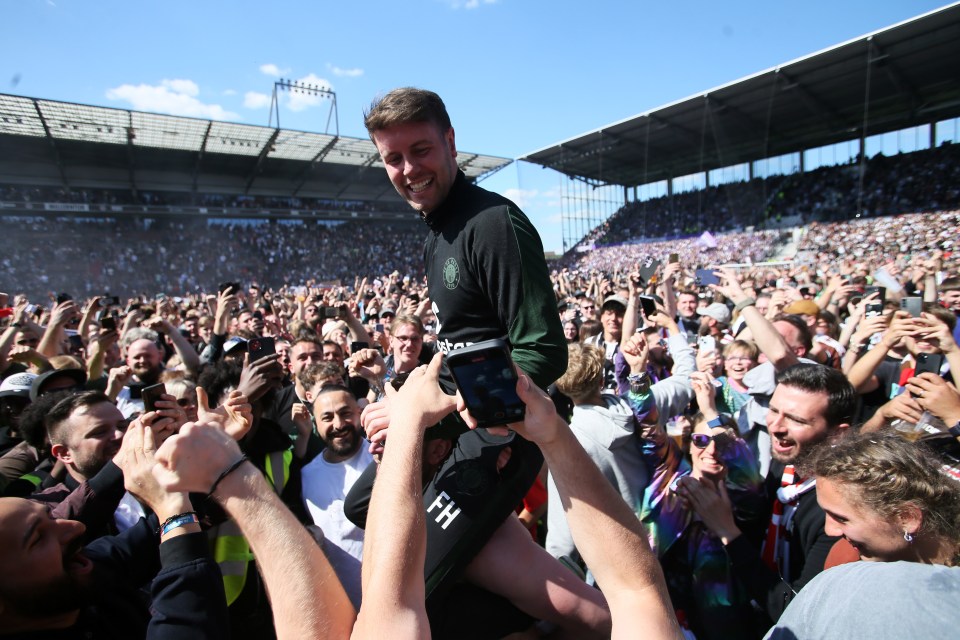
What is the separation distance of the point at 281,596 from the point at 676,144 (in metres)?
35.9

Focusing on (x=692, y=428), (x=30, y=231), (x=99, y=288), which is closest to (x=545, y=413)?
(x=692, y=428)

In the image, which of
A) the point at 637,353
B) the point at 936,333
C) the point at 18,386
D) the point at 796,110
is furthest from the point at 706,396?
the point at 796,110

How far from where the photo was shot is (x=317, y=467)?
9.10 ft

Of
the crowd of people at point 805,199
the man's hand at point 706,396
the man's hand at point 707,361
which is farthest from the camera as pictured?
the crowd of people at point 805,199

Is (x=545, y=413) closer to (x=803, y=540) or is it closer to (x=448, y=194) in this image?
(x=448, y=194)

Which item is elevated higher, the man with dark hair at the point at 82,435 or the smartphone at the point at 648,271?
the smartphone at the point at 648,271

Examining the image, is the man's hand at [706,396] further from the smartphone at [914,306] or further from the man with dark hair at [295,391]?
the man with dark hair at [295,391]

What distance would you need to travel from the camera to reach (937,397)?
2164 mm

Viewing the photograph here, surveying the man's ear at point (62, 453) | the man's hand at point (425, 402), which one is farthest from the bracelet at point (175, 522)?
the man's ear at point (62, 453)

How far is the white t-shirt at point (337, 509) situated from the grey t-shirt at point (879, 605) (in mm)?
1699

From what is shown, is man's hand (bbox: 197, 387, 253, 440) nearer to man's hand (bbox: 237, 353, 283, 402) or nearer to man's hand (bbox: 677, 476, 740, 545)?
man's hand (bbox: 237, 353, 283, 402)

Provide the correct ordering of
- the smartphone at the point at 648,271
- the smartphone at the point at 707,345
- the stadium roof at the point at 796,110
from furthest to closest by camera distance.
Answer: the stadium roof at the point at 796,110, the smartphone at the point at 648,271, the smartphone at the point at 707,345

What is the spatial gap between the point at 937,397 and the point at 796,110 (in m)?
30.8

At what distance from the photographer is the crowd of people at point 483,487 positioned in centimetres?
103
